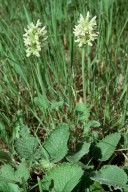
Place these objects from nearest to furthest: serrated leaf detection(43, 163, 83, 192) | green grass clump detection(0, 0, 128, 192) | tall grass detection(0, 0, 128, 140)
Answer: serrated leaf detection(43, 163, 83, 192) → green grass clump detection(0, 0, 128, 192) → tall grass detection(0, 0, 128, 140)

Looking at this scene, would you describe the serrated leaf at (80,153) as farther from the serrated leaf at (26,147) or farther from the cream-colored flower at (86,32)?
the cream-colored flower at (86,32)

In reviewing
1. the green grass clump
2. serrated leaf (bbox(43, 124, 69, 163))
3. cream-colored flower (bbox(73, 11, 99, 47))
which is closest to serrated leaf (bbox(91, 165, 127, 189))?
the green grass clump

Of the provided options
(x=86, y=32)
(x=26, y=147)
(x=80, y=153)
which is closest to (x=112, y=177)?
(x=80, y=153)

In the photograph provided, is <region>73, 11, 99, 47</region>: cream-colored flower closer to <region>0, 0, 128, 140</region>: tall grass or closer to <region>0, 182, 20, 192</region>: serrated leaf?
<region>0, 0, 128, 140</region>: tall grass

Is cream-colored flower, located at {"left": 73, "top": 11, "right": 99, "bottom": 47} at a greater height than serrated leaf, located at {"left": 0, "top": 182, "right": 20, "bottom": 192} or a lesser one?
greater

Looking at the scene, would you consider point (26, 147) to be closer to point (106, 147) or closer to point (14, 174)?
point (14, 174)

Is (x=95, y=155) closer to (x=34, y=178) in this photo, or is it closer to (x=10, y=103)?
(x=34, y=178)

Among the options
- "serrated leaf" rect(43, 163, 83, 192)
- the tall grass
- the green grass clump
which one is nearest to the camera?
"serrated leaf" rect(43, 163, 83, 192)

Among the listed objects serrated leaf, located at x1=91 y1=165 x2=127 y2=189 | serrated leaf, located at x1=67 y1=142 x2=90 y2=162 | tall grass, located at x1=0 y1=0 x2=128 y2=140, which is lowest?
serrated leaf, located at x1=91 y1=165 x2=127 y2=189
